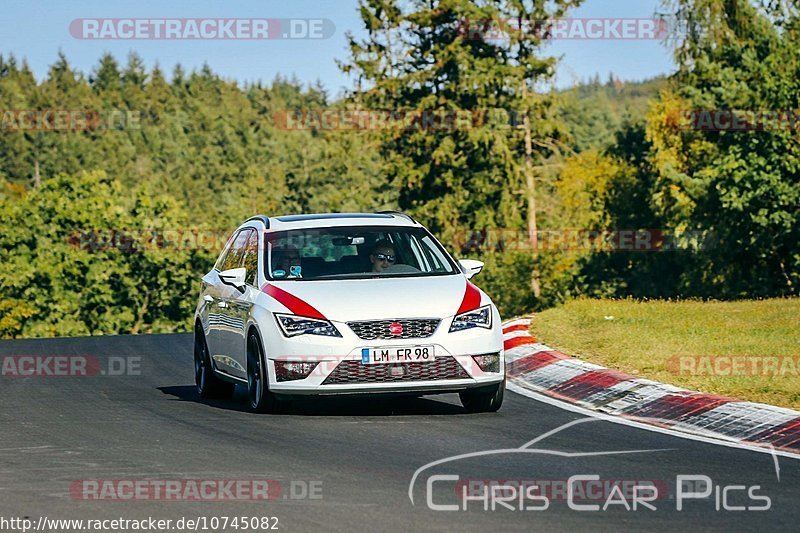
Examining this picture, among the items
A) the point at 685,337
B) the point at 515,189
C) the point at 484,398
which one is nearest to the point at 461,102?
the point at 515,189

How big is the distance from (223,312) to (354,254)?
1.47m

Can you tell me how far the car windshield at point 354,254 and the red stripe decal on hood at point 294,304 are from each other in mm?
418

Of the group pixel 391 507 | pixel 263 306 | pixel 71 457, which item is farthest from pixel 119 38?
pixel 391 507

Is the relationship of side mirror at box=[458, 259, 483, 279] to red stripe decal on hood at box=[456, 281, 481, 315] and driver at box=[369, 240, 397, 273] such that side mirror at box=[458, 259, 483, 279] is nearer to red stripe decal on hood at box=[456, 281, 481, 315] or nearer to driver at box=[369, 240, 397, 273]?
red stripe decal on hood at box=[456, 281, 481, 315]

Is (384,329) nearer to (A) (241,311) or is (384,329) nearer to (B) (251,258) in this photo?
(A) (241,311)

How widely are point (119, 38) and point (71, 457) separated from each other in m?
15.0

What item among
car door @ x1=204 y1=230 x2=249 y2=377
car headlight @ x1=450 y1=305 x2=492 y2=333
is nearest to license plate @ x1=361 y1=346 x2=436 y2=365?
car headlight @ x1=450 y1=305 x2=492 y2=333

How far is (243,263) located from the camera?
43.5 ft

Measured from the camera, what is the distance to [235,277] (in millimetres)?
12539

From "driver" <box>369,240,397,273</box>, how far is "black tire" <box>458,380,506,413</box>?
1387 mm

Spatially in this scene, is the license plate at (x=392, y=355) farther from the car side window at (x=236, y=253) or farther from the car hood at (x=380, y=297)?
the car side window at (x=236, y=253)

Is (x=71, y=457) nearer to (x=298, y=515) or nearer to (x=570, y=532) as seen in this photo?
(x=298, y=515)

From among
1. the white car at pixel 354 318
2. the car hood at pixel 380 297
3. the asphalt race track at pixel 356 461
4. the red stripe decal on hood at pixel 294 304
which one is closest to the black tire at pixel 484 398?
the white car at pixel 354 318

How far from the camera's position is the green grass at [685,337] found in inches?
500
